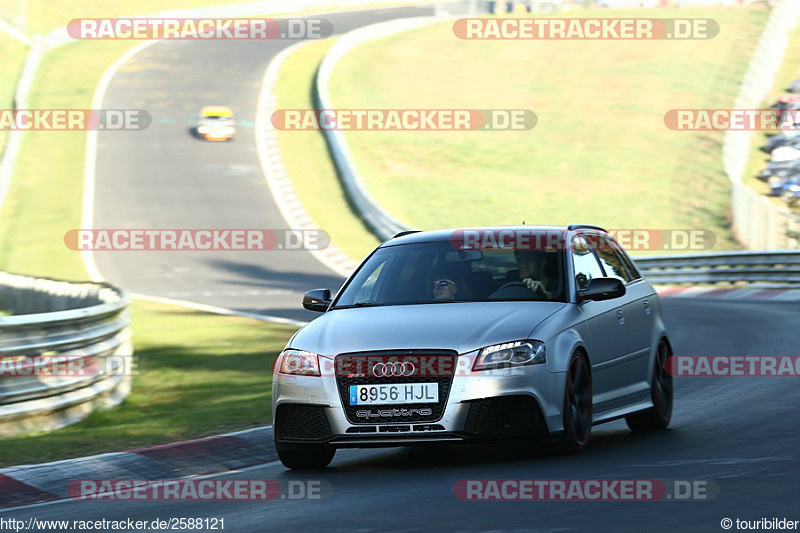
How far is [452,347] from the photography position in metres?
8.31

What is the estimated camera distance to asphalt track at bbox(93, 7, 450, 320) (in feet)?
→ 98.5

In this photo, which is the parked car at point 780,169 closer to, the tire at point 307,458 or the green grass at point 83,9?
the tire at point 307,458

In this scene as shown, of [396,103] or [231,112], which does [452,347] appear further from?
[396,103]

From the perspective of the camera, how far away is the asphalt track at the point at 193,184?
1182 inches

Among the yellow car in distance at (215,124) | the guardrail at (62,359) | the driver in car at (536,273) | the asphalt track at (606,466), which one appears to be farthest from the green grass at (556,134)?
the driver in car at (536,273)

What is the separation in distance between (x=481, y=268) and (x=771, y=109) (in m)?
45.0

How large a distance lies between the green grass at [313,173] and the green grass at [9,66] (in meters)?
9.60

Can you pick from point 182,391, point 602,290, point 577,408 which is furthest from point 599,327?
point 182,391

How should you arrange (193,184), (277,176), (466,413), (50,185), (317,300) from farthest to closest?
(277,176)
(193,184)
(50,185)
(317,300)
(466,413)

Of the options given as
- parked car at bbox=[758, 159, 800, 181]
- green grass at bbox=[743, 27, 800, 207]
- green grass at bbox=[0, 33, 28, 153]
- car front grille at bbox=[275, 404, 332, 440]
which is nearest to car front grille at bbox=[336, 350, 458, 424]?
car front grille at bbox=[275, 404, 332, 440]

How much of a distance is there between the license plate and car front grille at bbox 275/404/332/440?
346 millimetres

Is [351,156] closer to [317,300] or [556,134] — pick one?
[556,134]

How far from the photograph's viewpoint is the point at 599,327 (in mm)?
9508

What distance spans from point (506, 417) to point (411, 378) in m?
0.61
